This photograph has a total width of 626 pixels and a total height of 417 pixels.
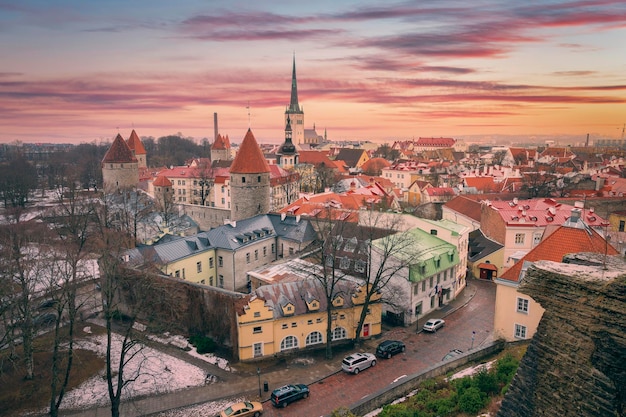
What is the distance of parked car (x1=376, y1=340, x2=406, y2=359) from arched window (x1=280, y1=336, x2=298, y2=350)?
4.22m

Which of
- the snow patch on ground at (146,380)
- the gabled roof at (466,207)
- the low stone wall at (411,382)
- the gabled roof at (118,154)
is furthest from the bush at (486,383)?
the gabled roof at (118,154)

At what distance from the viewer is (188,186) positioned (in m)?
70.8

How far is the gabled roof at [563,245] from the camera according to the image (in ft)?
65.8

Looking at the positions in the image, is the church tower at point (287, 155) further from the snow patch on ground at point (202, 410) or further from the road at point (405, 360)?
the snow patch on ground at point (202, 410)

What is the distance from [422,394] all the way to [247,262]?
19883 millimetres

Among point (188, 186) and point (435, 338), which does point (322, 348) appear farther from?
point (188, 186)

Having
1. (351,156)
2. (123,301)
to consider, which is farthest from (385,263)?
(351,156)

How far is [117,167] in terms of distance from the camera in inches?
2100

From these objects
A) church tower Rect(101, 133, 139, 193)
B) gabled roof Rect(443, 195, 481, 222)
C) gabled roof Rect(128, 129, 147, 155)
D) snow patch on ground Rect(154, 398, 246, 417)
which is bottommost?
snow patch on ground Rect(154, 398, 246, 417)

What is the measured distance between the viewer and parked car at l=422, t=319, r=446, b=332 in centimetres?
2481

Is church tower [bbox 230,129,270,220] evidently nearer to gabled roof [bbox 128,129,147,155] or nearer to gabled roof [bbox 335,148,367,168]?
gabled roof [bbox 128,129,147,155]

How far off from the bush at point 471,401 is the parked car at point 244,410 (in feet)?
26.1

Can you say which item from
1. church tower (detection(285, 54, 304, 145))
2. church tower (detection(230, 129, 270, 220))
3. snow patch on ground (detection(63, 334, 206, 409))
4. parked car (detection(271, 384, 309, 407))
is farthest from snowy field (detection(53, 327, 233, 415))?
church tower (detection(285, 54, 304, 145))

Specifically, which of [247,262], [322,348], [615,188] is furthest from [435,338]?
[615,188]
